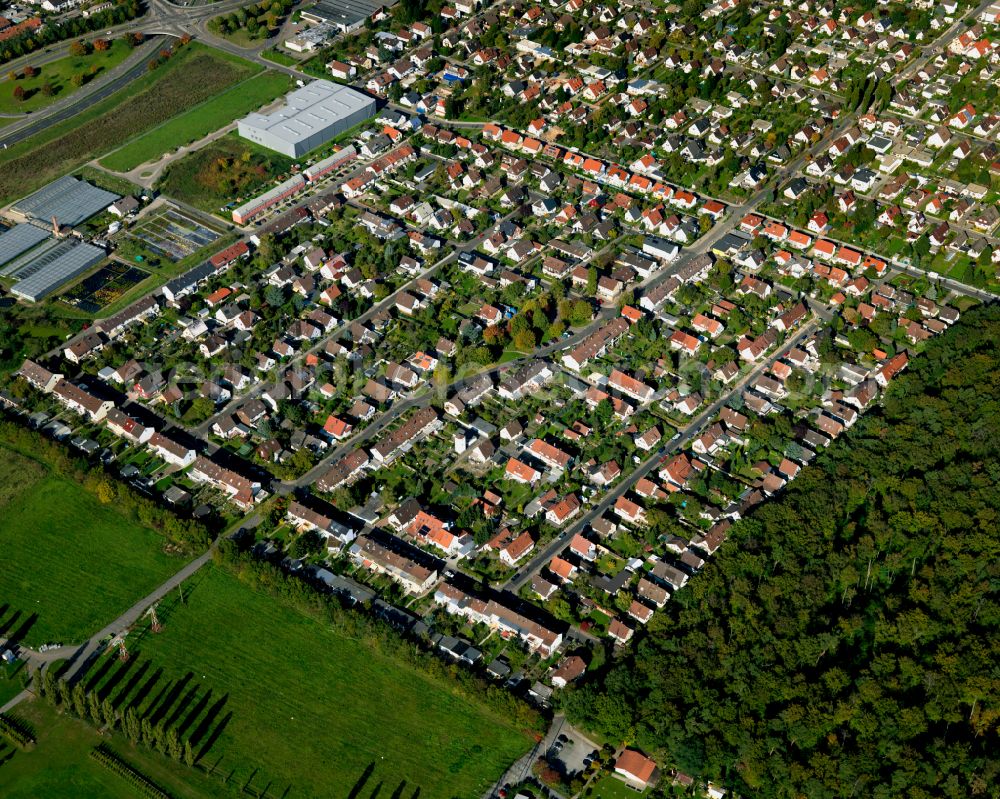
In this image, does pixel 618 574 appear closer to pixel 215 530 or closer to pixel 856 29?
pixel 215 530

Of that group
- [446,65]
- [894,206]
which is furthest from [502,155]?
[894,206]

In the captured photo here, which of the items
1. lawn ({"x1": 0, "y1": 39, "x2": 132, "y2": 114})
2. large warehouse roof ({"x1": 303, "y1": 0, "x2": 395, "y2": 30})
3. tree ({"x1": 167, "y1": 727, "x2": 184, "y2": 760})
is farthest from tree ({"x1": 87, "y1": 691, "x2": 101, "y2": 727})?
large warehouse roof ({"x1": 303, "y1": 0, "x2": 395, "y2": 30})

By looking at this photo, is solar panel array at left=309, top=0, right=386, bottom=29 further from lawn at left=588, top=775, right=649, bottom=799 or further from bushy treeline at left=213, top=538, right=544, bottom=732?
lawn at left=588, top=775, right=649, bottom=799

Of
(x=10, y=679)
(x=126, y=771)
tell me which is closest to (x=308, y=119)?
(x=10, y=679)

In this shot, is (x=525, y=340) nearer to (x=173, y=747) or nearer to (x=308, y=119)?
(x=173, y=747)

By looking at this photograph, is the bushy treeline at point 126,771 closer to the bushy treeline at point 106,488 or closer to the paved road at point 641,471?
the bushy treeline at point 106,488

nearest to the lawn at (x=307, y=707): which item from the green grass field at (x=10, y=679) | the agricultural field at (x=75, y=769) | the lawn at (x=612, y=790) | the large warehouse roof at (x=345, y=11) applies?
the agricultural field at (x=75, y=769)
